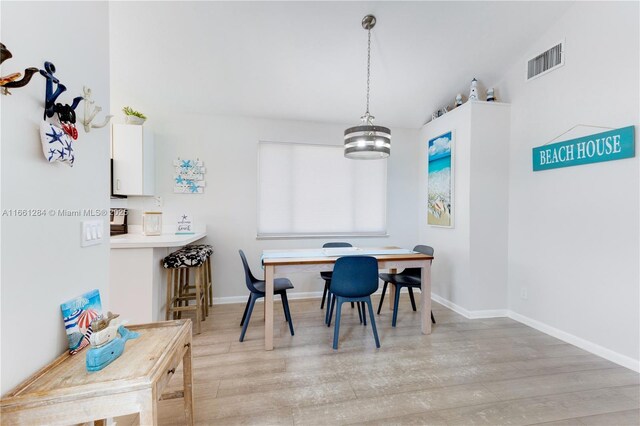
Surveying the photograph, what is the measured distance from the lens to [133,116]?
305 centimetres

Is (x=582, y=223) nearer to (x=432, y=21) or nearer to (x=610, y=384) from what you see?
(x=610, y=384)

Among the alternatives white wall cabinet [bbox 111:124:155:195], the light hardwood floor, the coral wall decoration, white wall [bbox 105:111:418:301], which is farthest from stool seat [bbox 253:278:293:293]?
Result: white wall cabinet [bbox 111:124:155:195]

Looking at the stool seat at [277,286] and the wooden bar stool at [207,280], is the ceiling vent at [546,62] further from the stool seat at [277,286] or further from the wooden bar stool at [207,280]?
the wooden bar stool at [207,280]

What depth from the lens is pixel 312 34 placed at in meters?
2.56

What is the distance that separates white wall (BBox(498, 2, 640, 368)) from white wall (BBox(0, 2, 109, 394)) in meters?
3.68

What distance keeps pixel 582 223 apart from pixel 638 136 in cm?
80

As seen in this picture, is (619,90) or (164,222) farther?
(164,222)

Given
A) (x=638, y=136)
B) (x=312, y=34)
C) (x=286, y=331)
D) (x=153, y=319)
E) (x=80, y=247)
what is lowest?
(x=286, y=331)

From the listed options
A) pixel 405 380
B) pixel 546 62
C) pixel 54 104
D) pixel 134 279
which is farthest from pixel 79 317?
pixel 546 62

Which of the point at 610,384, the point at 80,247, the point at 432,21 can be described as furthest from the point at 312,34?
the point at 610,384

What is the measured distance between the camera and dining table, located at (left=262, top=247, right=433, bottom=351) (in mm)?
2430

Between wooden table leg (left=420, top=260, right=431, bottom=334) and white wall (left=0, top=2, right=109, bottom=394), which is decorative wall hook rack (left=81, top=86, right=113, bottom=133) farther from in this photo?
wooden table leg (left=420, top=260, right=431, bottom=334)

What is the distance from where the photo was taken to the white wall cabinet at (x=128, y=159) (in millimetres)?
3020

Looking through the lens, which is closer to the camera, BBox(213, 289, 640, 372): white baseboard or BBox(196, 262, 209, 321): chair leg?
BBox(213, 289, 640, 372): white baseboard
